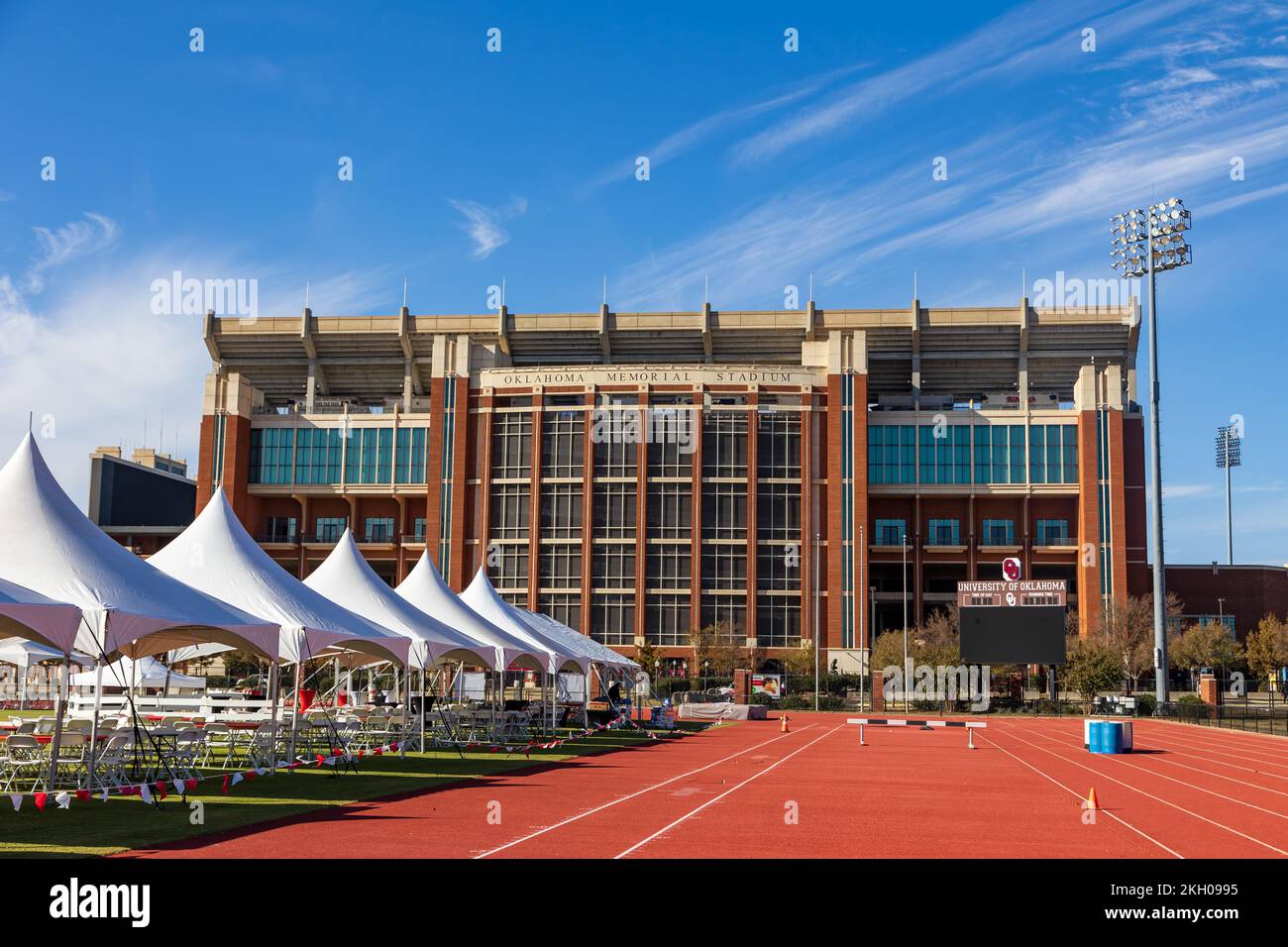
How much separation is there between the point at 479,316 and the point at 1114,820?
86.8m

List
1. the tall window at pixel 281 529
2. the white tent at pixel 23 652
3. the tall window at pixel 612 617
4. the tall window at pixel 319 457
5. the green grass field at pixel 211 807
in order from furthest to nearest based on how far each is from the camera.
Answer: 1. the tall window at pixel 281 529
2. the tall window at pixel 319 457
3. the tall window at pixel 612 617
4. the white tent at pixel 23 652
5. the green grass field at pixel 211 807

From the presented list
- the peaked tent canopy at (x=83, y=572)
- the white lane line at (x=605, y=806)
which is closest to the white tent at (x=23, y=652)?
the peaked tent canopy at (x=83, y=572)

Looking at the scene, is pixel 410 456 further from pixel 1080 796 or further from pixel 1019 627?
pixel 1080 796

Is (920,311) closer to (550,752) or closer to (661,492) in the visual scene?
(661,492)

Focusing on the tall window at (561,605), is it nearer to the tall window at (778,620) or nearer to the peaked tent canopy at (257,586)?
the tall window at (778,620)

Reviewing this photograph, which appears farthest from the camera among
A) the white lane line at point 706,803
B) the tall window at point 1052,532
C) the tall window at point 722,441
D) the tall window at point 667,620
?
the tall window at point 1052,532

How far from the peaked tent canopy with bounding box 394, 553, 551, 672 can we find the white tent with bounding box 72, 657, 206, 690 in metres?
7.02

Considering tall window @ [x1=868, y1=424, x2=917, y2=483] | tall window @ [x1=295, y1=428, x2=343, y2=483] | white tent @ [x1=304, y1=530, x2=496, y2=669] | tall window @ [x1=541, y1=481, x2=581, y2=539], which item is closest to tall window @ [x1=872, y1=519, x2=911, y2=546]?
tall window @ [x1=868, y1=424, x2=917, y2=483]

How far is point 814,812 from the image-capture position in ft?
68.1

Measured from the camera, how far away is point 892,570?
102750 millimetres

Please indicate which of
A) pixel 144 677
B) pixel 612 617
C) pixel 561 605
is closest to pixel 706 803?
pixel 144 677

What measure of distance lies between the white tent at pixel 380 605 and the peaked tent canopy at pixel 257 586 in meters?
2.55

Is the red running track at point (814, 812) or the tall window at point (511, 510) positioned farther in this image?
the tall window at point (511, 510)

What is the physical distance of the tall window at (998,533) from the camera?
9769 cm
